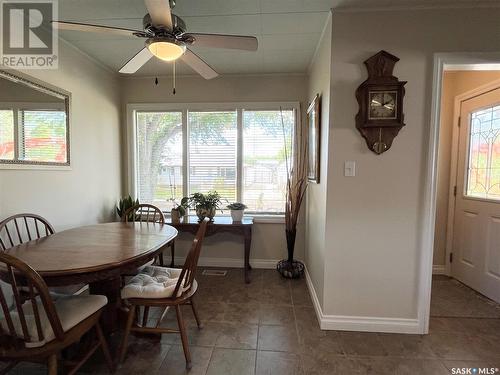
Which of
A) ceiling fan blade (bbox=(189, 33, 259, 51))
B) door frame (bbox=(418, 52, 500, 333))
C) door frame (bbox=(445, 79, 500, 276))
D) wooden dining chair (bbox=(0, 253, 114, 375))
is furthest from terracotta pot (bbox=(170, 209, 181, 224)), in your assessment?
door frame (bbox=(445, 79, 500, 276))

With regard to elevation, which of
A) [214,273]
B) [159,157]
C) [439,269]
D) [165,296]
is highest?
[159,157]

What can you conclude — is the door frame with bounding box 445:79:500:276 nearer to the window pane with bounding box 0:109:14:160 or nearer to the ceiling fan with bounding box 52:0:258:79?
the ceiling fan with bounding box 52:0:258:79

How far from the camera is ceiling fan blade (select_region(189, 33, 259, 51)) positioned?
1.60 m

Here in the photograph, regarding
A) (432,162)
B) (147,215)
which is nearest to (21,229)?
(147,215)

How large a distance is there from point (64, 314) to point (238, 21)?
2.34m

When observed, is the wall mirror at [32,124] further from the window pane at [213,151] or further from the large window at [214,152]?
the window pane at [213,151]

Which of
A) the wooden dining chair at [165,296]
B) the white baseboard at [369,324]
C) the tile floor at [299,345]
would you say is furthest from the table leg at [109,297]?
the white baseboard at [369,324]

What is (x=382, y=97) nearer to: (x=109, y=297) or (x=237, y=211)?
(x=237, y=211)

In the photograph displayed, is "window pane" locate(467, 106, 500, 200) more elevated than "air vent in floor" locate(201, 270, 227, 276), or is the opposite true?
"window pane" locate(467, 106, 500, 200)

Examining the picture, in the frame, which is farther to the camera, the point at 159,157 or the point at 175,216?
the point at 159,157

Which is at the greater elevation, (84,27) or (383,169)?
(84,27)

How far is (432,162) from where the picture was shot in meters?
1.89

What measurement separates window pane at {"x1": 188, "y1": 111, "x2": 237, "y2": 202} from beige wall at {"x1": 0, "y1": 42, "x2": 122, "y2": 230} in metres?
0.96

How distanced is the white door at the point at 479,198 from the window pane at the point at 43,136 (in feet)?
13.4
